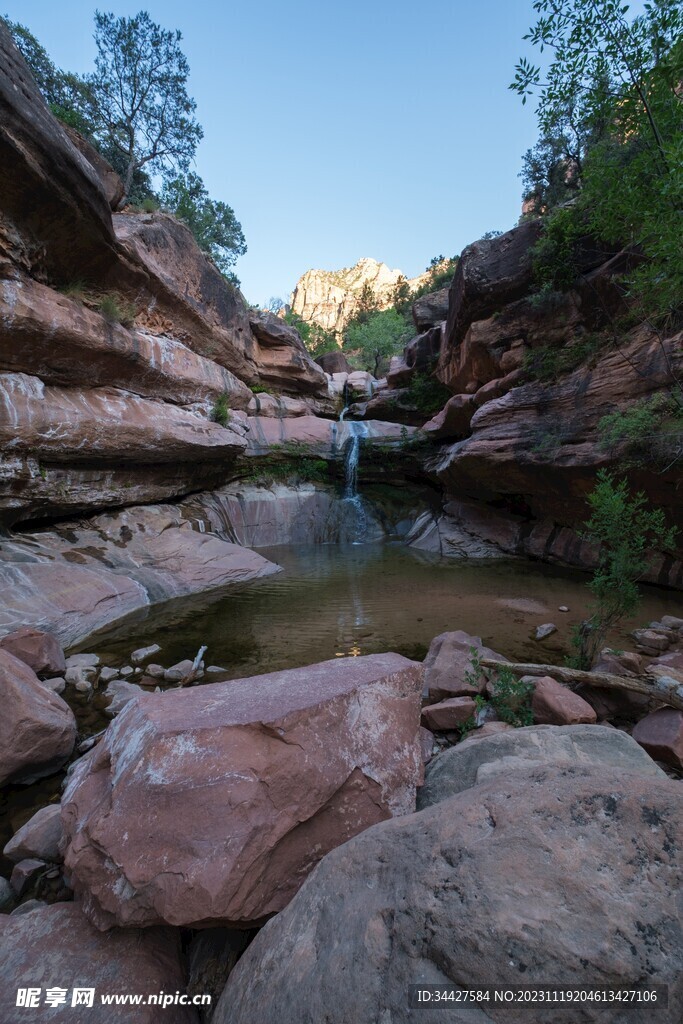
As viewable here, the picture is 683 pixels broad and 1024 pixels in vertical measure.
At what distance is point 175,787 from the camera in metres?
1.69

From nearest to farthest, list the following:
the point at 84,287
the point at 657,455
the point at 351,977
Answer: the point at 351,977, the point at 657,455, the point at 84,287

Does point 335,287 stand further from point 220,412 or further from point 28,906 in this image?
point 28,906

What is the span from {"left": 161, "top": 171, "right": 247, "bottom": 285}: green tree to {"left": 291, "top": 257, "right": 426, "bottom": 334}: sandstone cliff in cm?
5451

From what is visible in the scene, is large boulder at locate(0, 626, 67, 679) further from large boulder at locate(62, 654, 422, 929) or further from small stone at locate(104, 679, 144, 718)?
large boulder at locate(62, 654, 422, 929)

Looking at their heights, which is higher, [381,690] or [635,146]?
[635,146]

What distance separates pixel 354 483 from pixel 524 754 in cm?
1579

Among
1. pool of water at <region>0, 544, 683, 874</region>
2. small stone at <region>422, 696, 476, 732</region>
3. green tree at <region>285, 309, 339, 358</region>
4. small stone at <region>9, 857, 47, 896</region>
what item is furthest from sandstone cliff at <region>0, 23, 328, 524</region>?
green tree at <region>285, 309, 339, 358</region>

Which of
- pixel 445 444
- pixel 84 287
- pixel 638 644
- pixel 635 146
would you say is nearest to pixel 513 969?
pixel 638 644

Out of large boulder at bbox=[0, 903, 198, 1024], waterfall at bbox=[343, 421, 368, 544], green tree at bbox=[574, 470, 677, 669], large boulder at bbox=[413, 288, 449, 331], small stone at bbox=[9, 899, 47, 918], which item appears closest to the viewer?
large boulder at bbox=[0, 903, 198, 1024]

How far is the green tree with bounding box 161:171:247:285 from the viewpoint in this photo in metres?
18.3

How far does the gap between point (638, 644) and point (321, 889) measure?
17.0ft

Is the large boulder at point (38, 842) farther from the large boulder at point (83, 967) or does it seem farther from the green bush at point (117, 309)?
the green bush at point (117, 309)

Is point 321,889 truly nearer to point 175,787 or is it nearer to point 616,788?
point 175,787

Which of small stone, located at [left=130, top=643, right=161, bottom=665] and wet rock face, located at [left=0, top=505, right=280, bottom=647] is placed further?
wet rock face, located at [left=0, top=505, right=280, bottom=647]
